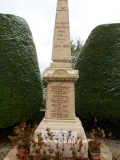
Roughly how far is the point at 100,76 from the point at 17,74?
10.1 feet

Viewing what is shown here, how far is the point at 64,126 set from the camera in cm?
560

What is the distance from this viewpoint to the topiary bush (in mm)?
7715

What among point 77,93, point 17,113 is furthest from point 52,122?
point 77,93

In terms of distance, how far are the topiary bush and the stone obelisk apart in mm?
2325

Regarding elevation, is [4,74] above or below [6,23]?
below

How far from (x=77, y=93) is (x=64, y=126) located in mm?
3264

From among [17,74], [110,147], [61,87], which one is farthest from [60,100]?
[110,147]

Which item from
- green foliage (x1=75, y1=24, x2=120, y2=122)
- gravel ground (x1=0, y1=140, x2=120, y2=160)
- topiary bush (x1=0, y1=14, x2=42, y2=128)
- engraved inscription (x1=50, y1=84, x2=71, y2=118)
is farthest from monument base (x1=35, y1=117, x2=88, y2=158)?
→ green foliage (x1=75, y1=24, x2=120, y2=122)

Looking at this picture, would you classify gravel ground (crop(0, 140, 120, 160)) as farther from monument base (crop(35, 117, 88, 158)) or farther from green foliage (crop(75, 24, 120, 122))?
monument base (crop(35, 117, 88, 158))

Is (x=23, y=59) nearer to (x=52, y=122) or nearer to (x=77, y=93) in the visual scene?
(x=77, y=93)

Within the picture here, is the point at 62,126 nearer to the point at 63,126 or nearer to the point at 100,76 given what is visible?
the point at 63,126

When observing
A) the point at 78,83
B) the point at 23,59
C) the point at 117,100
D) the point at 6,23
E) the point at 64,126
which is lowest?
the point at 64,126

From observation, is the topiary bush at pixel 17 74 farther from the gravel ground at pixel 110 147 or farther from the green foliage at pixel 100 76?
the green foliage at pixel 100 76

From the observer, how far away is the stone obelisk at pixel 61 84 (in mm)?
5672
